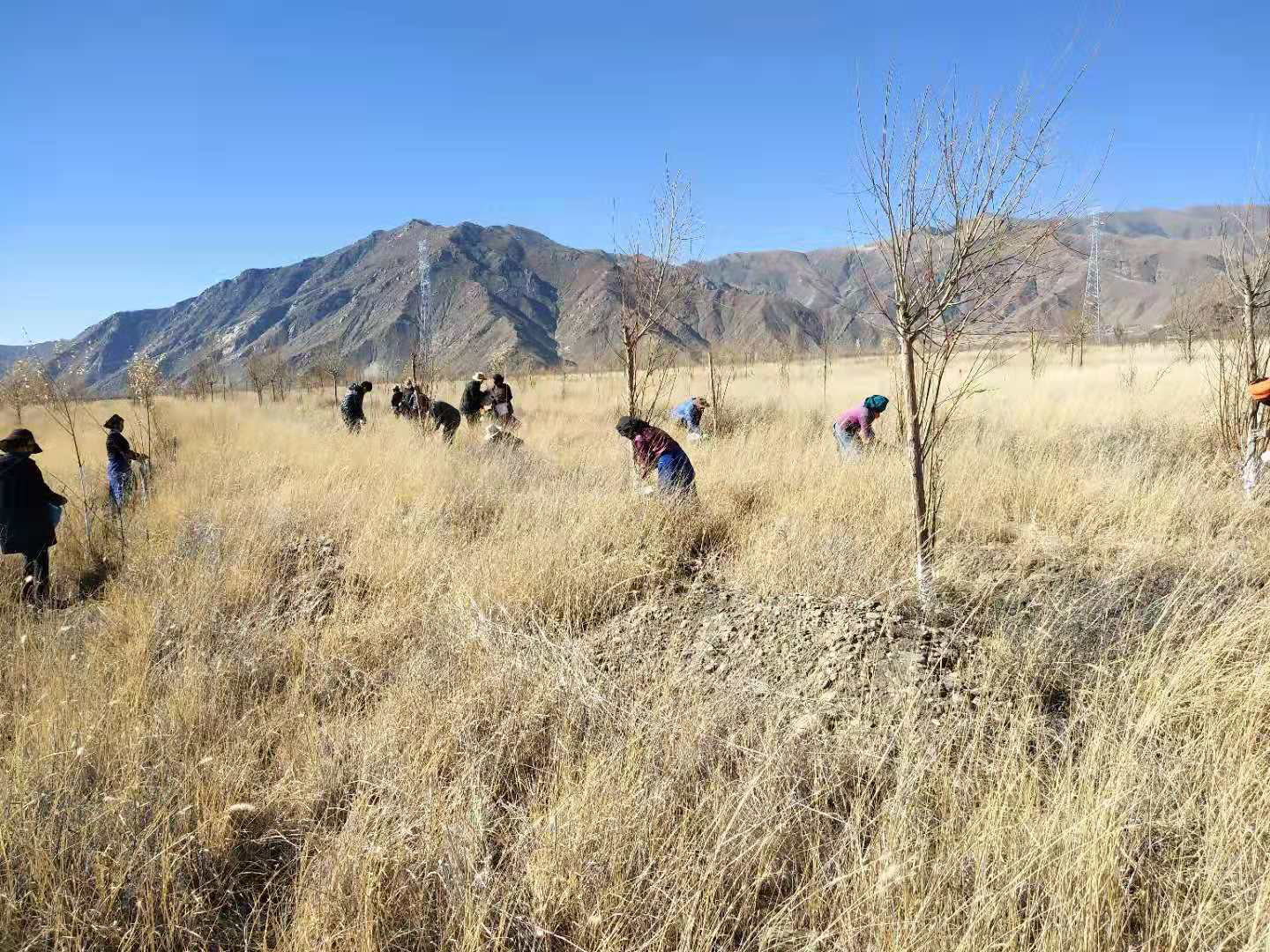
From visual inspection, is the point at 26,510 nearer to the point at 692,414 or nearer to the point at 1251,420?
the point at 692,414

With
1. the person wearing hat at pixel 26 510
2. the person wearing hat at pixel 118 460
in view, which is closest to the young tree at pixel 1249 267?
the person wearing hat at pixel 26 510

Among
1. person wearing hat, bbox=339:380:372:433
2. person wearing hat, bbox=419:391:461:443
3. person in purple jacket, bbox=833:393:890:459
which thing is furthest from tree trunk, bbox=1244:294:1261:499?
person wearing hat, bbox=339:380:372:433

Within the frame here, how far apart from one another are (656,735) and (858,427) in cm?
590

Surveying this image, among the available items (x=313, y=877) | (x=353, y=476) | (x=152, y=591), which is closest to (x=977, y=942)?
(x=313, y=877)

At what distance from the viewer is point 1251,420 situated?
5590 millimetres

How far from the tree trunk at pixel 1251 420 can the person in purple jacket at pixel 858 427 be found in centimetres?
308

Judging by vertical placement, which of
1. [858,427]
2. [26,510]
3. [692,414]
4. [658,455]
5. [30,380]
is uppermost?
[30,380]

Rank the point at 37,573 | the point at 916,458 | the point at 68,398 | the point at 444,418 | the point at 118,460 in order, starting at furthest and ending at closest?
the point at 444,418 → the point at 118,460 → the point at 68,398 → the point at 37,573 → the point at 916,458

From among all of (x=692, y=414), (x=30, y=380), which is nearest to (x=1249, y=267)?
(x=692, y=414)

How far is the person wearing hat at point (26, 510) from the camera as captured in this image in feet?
15.5

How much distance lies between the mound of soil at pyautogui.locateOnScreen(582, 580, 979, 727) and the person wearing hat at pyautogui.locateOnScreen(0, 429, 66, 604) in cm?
480

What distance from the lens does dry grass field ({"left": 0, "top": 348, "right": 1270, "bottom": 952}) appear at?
1.58 m

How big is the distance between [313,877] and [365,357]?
182m

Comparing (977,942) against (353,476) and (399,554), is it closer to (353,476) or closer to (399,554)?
(399,554)
